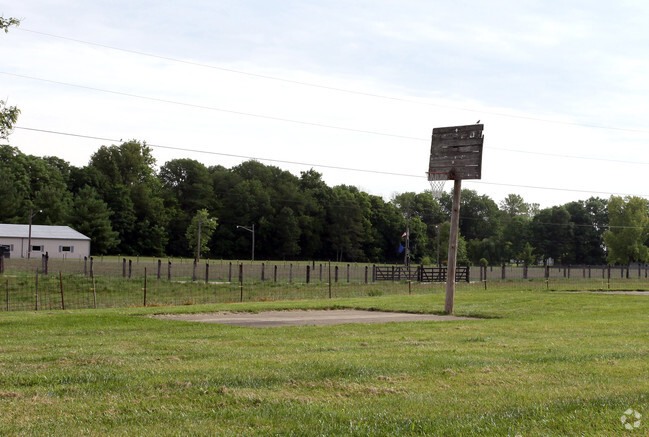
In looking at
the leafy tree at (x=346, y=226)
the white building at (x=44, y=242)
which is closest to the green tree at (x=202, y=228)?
the white building at (x=44, y=242)

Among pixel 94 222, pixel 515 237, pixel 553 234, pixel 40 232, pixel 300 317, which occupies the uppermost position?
pixel 553 234

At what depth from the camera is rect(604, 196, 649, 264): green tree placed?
8300cm

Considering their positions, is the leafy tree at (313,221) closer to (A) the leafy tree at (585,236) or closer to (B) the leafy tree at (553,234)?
(B) the leafy tree at (553,234)

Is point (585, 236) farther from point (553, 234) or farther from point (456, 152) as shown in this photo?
point (456, 152)

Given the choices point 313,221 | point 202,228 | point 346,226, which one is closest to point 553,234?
point 346,226

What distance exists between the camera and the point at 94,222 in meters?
95.8

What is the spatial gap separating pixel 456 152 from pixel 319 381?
16215 mm

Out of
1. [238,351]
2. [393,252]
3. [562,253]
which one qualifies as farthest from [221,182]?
[238,351]

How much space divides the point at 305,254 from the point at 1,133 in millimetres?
102436

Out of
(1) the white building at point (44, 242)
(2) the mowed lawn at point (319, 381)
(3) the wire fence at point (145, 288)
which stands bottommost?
(3) the wire fence at point (145, 288)

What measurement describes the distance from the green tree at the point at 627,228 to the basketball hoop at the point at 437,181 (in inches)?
2559

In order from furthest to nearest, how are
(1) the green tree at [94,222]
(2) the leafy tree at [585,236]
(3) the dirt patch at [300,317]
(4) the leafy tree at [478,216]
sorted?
(4) the leafy tree at [478,216]
(2) the leafy tree at [585,236]
(1) the green tree at [94,222]
(3) the dirt patch at [300,317]

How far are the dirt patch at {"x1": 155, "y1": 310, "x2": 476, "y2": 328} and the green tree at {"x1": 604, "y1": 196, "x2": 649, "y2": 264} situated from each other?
6864cm

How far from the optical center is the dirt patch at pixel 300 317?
18.6m
